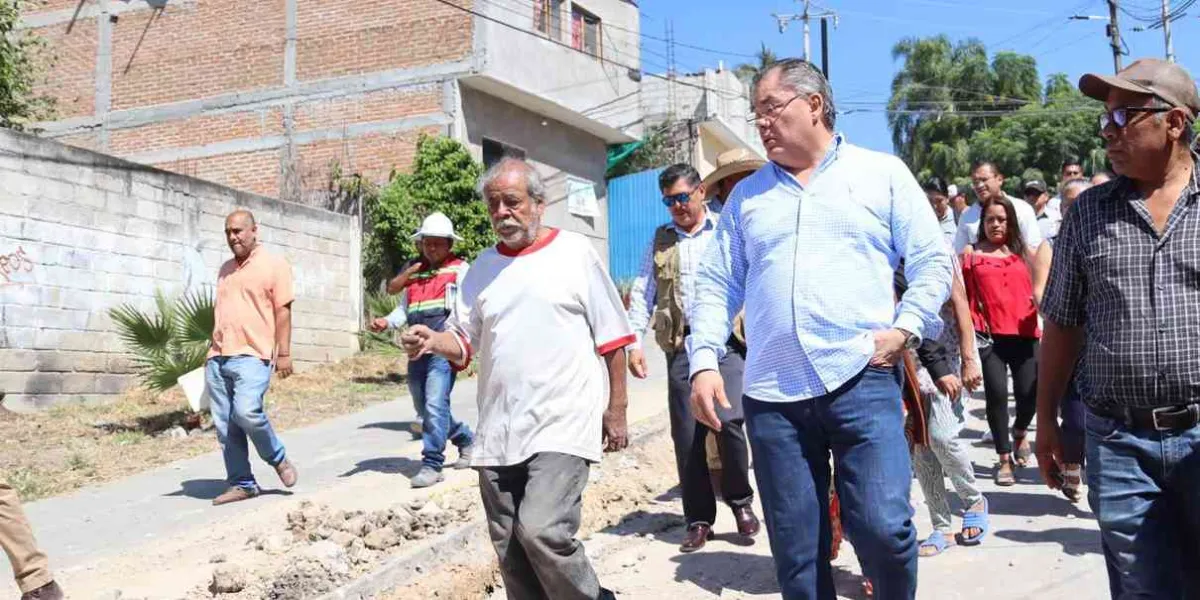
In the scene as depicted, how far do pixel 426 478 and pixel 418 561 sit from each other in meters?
1.76

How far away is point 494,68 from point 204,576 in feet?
49.4

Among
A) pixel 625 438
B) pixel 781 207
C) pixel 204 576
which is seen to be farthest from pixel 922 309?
pixel 204 576

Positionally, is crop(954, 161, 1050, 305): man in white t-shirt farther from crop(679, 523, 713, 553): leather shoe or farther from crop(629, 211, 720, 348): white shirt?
crop(679, 523, 713, 553): leather shoe

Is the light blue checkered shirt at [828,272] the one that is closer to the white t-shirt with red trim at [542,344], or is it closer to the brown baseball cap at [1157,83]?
the brown baseball cap at [1157,83]

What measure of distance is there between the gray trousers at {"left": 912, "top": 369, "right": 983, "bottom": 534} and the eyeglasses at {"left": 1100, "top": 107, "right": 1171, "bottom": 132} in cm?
281

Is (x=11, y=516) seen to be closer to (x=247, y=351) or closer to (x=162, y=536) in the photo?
(x=162, y=536)

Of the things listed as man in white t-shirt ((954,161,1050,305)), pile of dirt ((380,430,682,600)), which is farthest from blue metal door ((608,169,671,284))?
man in white t-shirt ((954,161,1050,305))

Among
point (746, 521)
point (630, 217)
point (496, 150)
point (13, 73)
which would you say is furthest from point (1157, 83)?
point (630, 217)

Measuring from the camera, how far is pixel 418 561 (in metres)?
5.77

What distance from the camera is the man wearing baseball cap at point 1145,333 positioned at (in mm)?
3008

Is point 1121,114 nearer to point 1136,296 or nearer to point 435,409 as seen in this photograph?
point 1136,296

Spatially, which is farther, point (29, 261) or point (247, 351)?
point (29, 261)

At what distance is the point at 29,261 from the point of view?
11562 millimetres

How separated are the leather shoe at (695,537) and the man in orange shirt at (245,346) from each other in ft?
9.93
